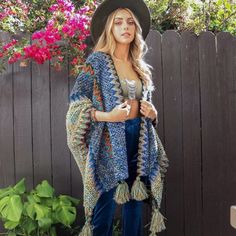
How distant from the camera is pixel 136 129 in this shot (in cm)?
298

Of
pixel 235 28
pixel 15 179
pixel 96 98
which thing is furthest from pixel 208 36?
pixel 15 179

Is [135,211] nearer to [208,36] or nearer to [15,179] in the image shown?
[15,179]

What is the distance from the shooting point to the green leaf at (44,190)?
11.5ft

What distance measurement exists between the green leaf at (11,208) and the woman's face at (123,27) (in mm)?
1405

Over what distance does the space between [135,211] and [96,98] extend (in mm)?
795

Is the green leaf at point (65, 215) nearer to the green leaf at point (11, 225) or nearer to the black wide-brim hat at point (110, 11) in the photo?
the green leaf at point (11, 225)

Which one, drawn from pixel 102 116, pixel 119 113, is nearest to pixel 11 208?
pixel 102 116

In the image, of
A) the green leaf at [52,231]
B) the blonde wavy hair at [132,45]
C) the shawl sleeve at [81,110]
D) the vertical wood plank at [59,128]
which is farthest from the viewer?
the vertical wood plank at [59,128]

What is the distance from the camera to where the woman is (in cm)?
288

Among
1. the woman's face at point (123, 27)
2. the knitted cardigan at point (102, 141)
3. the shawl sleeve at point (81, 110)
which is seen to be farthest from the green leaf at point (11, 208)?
the woman's face at point (123, 27)

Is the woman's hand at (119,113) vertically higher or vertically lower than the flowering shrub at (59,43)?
lower

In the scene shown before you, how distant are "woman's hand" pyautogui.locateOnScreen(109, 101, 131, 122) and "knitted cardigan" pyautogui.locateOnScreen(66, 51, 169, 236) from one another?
5 cm

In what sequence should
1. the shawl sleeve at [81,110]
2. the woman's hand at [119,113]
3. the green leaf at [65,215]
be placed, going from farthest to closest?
the green leaf at [65,215], the shawl sleeve at [81,110], the woman's hand at [119,113]

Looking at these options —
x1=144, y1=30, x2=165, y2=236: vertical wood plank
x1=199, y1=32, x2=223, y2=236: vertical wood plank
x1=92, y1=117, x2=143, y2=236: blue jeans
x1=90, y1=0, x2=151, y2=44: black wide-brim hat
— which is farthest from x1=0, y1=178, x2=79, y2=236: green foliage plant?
x1=90, y1=0, x2=151, y2=44: black wide-brim hat
